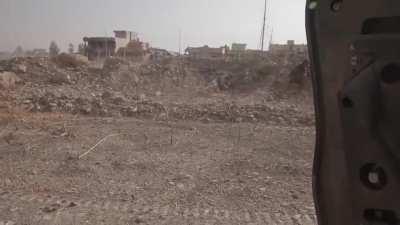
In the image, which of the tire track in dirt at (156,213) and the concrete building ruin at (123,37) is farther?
the concrete building ruin at (123,37)

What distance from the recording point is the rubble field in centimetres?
402

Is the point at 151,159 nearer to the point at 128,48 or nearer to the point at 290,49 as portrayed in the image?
the point at 290,49

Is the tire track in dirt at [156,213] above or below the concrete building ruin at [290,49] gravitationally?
below

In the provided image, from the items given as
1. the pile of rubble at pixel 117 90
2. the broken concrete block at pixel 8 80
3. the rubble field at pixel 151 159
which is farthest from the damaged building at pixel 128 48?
the rubble field at pixel 151 159

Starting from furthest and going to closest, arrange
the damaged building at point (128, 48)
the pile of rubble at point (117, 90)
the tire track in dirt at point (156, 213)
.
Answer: the damaged building at point (128, 48)
the pile of rubble at point (117, 90)
the tire track in dirt at point (156, 213)

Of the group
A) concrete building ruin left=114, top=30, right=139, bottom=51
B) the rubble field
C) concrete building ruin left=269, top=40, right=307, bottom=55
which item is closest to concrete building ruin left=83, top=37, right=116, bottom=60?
concrete building ruin left=114, top=30, right=139, bottom=51

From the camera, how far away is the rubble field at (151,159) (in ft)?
13.2

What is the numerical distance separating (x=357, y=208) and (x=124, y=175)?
4.07m

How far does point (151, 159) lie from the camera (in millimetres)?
5914

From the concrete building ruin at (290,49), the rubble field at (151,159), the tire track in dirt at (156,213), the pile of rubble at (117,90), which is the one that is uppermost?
the concrete building ruin at (290,49)

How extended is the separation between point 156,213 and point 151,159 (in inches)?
78.8

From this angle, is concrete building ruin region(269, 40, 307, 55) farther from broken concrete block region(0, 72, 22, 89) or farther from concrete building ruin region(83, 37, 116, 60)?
broken concrete block region(0, 72, 22, 89)

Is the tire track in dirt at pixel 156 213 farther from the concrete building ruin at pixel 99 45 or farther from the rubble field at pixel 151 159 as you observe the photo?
the concrete building ruin at pixel 99 45

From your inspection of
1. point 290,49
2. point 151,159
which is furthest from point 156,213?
point 290,49
